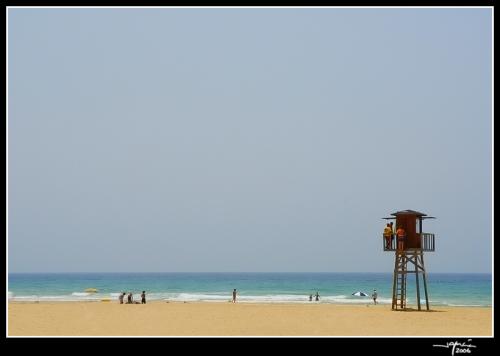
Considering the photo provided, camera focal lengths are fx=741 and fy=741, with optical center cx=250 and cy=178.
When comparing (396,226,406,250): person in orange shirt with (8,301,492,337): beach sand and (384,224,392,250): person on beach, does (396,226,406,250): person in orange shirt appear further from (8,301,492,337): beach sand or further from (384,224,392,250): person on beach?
(8,301,492,337): beach sand

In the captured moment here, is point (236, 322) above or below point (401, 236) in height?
below

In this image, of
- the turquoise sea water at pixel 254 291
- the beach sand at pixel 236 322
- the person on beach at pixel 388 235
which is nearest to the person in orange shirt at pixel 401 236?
the person on beach at pixel 388 235

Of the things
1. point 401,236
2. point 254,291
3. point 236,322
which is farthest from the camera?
point 254,291

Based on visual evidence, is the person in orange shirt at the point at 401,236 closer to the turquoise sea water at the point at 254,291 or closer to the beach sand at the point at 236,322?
the beach sand at the point at 236,322

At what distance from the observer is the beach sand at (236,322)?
29.0 m

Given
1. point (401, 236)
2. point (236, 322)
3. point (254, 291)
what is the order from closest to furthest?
point (236, 322)
point (401, 236)
point (254, 291)

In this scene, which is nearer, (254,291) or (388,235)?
(388,235)

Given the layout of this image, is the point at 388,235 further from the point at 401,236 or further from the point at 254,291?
the point at 254,291

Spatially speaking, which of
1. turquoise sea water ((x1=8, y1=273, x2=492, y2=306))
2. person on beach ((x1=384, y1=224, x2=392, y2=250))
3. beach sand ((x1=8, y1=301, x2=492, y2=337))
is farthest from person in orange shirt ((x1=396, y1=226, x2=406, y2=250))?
turquoise sea water ((x1=8, y1=273, x2=492, y2=306))

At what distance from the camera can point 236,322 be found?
32969mm

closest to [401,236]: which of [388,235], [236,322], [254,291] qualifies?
[388,235]
